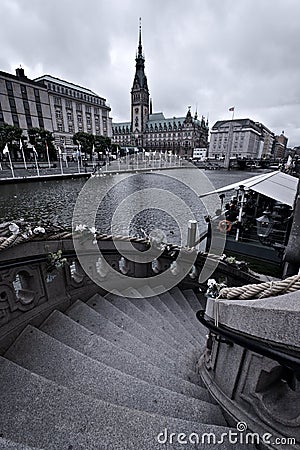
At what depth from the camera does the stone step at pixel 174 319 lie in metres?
3.48

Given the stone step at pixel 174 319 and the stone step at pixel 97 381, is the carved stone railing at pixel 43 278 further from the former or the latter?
the stone step at pixel 174 319

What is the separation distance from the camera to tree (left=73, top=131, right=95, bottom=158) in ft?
192

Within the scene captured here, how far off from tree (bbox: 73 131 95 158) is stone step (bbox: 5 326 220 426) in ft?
207

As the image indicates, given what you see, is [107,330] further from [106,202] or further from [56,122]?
[56,122]

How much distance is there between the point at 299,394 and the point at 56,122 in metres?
85.5

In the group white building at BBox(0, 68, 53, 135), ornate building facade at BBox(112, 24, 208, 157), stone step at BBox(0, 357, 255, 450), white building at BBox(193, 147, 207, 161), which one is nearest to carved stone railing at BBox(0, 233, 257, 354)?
stone step at BBox(0, 357, 255, 450)

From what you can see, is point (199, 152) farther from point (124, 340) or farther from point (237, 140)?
point (124, 340)

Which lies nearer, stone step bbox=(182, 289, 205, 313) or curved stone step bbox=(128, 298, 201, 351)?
curved stone step bbox=(128, 298, 201, 351)

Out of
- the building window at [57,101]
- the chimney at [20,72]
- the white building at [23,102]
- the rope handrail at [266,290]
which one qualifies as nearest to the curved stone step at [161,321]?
the rope handrail at [266,290]

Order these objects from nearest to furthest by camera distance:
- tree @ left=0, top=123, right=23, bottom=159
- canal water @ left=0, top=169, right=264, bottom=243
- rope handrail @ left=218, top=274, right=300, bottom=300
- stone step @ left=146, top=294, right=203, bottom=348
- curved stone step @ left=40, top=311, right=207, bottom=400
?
rope handrail @ left=218, top=274, right=300, bottom=300 → curved stone step @ left=40, top=311, right=207, bottom=400 → stone step @ left=146, top=294, right=203, bottom=348 → canal water @ left=0, top=169, right=264, bottom=243 → tree @ left=0, top=123, right=23, bottom=159

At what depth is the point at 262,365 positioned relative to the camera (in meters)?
1.54

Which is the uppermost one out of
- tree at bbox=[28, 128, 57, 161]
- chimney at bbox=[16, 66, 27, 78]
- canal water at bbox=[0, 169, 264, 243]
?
chimney at bbox=[16, 66, 27, 78]

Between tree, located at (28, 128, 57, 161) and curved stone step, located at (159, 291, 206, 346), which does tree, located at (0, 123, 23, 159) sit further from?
curved stone step, located at (159, 291, 206, 346)

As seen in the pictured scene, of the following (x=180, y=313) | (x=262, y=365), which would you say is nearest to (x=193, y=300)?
(x=180, y=313)
